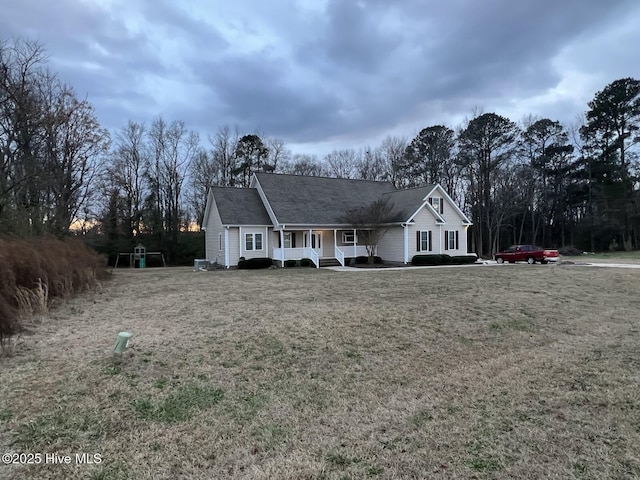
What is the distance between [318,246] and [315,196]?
3884mm

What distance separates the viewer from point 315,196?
89.1 feet

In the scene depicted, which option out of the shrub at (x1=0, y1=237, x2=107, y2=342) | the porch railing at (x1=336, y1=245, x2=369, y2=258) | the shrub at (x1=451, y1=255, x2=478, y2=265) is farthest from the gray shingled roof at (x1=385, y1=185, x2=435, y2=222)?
the shrub at (x1=0, y1=237, x2=107, y2=342)

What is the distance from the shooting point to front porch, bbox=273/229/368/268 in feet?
76.9

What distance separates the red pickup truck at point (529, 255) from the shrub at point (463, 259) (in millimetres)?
2873

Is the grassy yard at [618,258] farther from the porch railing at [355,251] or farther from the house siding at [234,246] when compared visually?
the house siding at [234,246]

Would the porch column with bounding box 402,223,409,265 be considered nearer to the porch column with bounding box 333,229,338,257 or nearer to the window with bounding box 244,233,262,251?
the porch column with bounding box 333,229,338,257

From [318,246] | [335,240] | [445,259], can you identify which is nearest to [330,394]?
[335,240]

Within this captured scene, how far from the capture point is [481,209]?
1644 inches

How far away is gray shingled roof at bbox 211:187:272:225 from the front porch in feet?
5.98

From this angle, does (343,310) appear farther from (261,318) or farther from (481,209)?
(481,209)

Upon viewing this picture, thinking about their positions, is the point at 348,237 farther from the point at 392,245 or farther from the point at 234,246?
the point at 234,246

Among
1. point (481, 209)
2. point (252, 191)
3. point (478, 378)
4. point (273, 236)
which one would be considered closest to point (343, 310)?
point (478, 378)

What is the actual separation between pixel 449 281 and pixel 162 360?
11.3m

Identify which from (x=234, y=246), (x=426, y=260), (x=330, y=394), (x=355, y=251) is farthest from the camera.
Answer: (x=355, y=251)
